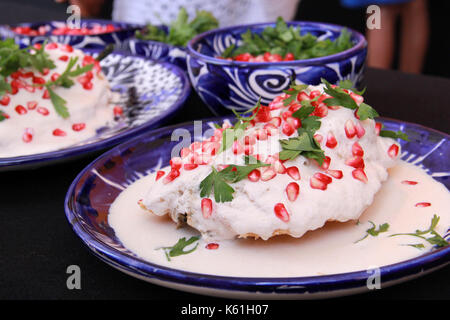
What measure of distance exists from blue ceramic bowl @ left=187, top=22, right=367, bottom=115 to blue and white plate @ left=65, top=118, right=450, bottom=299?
0.17 metres

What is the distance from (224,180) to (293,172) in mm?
163

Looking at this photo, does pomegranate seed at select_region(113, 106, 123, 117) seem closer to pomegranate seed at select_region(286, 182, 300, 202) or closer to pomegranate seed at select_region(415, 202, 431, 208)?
pomegranate seed at select_region(286, 182, 300, 202)

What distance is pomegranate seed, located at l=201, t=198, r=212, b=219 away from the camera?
1.23 meters

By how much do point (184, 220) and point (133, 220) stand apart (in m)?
0.16

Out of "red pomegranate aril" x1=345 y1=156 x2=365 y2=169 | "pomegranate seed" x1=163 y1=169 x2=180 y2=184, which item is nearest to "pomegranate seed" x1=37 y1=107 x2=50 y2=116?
"pomegranate seed" x1=163 y1=169 x2=180 y2=184

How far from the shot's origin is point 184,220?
132cm

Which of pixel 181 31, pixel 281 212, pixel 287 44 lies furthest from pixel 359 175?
pixel 181 31

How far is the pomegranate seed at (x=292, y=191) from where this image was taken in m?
1.20

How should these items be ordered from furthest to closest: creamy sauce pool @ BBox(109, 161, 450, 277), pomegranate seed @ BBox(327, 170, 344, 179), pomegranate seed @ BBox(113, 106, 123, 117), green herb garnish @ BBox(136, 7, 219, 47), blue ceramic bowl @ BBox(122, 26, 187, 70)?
1. green herb garnish @ BBox(136, 7, 219, 47)
2. blue ceramic bowl @ BBox(122, 26, 187, 70)
3. pomegranate seed @ BBox(113, 106, 123, 117)
4. pomegranate seed @ BBox(327, 170, 344, 179)
5. creamy sauce pool @ BBox(109, 161, 450, 277)

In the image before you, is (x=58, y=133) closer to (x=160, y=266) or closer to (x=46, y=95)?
(x=46, y=95)

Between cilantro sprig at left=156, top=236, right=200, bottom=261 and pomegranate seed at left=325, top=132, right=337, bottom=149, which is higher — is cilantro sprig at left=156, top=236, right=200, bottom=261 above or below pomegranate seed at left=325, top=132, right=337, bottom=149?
below

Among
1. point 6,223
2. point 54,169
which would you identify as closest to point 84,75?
point 54,169

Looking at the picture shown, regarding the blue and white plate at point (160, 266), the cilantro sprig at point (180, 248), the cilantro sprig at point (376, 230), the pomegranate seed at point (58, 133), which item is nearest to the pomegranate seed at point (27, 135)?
the pomegranate seed at point (58, 133)
